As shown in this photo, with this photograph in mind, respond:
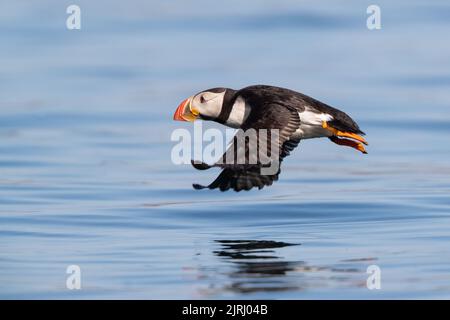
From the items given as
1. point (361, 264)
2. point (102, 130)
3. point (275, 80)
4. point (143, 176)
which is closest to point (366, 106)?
point (275, 80)

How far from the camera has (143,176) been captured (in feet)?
50.8

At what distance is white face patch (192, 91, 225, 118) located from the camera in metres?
10.7

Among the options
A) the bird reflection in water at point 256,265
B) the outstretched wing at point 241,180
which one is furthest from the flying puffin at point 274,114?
the bird reflection in water at point 256,265

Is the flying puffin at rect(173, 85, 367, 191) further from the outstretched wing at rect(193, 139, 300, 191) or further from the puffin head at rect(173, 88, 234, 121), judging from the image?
the outstretched wing at rect(193, 139, 300, 191)

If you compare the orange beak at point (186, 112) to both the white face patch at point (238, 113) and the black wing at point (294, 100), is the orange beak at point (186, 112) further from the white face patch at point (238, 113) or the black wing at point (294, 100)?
the black wing at point (294, 100)

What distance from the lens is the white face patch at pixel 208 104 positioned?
35.1 ft

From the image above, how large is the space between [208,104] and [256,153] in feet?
4.75

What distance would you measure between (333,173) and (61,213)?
13.8ft

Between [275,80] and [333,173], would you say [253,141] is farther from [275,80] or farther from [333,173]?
[275,80]

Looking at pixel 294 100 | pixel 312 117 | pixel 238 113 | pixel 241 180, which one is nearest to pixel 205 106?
pixel 238 113

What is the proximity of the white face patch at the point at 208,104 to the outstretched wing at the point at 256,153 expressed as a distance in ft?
2.48

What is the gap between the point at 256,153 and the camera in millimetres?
9367

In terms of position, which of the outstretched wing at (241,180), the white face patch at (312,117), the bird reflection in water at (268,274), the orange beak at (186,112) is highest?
the orange beak at (186,112)

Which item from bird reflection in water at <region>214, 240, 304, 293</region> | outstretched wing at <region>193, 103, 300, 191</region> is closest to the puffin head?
outstretched wing at <region>193, 103, 300, 191</region>
